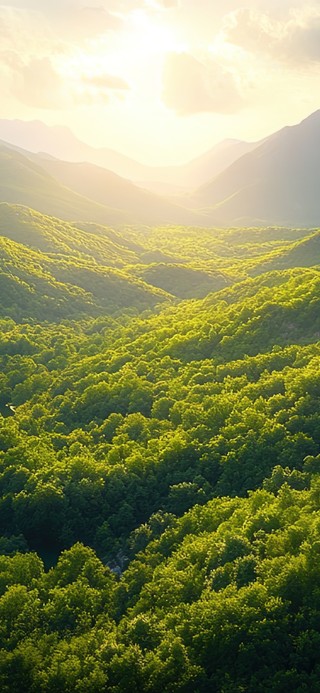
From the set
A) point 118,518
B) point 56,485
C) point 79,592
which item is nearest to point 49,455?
point 56,485

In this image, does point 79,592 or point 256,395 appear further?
point 256,395

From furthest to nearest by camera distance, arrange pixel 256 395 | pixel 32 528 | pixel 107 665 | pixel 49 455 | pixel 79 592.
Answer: pixel 256 395
pixel 49 455
pixel 32 528
pixel 79 592
pixel 107 665

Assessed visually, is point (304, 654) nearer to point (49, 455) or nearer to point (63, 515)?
point (63, 515)

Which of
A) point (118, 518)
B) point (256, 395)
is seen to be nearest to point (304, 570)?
point (118, 518)

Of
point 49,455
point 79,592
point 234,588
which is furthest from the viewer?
point 49,455

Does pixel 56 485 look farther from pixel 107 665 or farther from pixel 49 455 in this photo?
pixel 107 665

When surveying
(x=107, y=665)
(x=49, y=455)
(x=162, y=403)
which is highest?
(x=162, y=403)

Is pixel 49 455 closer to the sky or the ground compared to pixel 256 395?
closer to the ground
